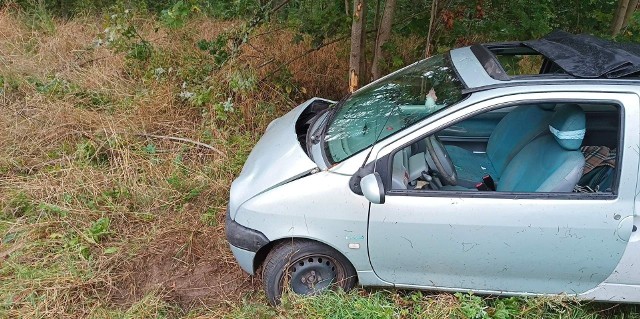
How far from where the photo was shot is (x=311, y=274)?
2949 millimetres

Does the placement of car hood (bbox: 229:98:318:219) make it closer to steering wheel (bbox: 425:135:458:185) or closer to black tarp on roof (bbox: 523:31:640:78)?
steering wheel (bbox: 425:135:458:185)

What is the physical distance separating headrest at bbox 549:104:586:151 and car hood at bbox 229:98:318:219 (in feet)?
4.60

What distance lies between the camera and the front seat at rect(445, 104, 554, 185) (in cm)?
320

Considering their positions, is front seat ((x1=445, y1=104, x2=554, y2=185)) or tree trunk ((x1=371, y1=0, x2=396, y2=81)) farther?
tree trunk ((x1=371, y1=0, x2=396, y2=81))

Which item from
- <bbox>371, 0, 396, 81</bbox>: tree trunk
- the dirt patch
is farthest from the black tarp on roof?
the dirt patch

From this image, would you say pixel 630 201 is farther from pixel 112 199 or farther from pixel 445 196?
pixel 112 199

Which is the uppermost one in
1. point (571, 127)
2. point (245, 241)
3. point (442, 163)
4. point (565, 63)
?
point (565, 63)

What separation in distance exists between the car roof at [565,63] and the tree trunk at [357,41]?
1.82m

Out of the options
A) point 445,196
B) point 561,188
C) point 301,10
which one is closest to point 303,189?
point 445,196

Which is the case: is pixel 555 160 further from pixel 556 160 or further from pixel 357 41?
pixel 357 41

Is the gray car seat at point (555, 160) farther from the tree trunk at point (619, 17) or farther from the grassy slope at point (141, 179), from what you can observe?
the tree trunk at point (619, 17)

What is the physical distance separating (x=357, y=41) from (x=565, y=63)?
2663 millimetres

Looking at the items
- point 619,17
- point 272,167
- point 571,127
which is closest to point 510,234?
point 571,127

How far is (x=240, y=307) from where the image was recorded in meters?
3.06
